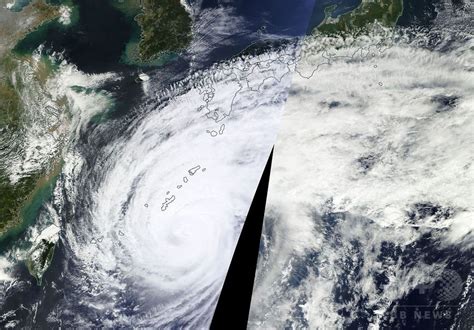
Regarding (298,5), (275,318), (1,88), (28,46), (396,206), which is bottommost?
(275,318)

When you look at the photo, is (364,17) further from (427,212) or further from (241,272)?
(241,272)

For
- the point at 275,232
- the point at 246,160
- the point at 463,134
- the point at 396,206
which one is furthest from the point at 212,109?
the point at 463,134

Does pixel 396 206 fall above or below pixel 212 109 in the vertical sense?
below

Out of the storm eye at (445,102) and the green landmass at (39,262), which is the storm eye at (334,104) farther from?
the green landmass at (39,262)

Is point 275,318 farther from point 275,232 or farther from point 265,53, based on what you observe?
point 265,53

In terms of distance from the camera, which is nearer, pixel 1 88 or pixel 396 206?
pixel 396 206
